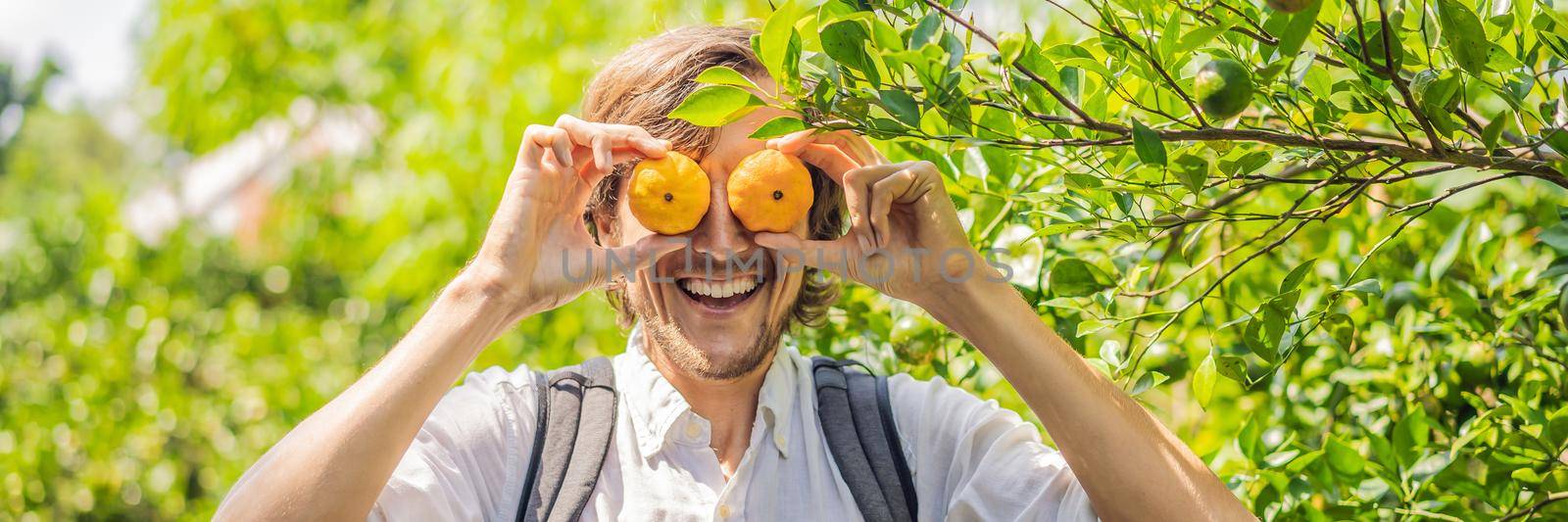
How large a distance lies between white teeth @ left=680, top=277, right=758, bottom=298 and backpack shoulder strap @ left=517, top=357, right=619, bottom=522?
0.64ft

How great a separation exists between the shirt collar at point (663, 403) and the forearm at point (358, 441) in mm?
356

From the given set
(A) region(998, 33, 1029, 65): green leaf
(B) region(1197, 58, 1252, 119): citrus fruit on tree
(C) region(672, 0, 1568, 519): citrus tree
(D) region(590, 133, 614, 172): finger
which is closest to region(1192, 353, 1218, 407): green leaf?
(C) region(672, 0, 1568, 519): citrus tree

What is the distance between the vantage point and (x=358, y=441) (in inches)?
54.6

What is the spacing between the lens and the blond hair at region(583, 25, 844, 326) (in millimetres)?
1911

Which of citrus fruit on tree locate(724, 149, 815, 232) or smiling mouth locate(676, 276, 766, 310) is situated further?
smiling mouth locate(676, 276, 766, 310)

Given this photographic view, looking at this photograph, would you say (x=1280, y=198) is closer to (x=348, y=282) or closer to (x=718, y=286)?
(x=718, y=286)

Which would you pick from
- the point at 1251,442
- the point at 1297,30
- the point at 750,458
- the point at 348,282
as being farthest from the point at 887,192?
the point at 348,282

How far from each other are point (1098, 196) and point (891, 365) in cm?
80

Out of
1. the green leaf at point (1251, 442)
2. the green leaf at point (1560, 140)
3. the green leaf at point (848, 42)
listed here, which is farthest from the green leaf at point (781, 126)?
the green leaf at point (1251, 442)

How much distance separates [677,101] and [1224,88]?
1.05m

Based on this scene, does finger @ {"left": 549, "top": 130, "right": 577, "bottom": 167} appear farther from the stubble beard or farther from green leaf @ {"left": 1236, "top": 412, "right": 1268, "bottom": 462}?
green leaf @ {"left": 1236, "top": 412, "right": 1268, "bottom": 462}

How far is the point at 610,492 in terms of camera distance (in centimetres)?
169

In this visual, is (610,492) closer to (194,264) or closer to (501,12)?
(501,12)

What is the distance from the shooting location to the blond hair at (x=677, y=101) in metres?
1.91
